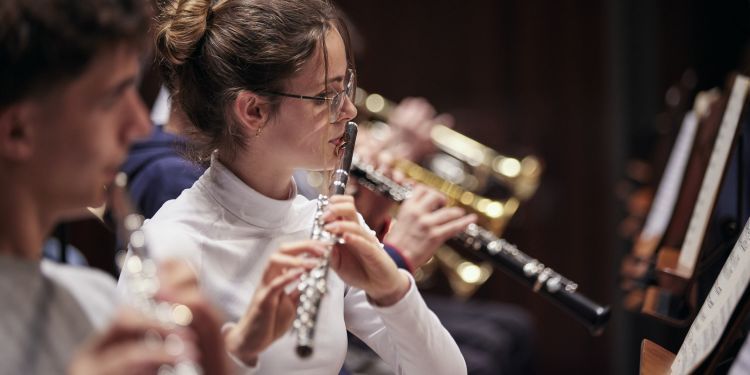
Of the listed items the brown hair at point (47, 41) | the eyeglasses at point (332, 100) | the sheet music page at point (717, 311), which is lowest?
the sheet music page at point (717, 311)

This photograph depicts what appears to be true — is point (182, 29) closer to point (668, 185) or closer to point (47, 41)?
point (47, 41)

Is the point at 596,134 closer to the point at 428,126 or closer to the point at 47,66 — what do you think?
the point at 428,126

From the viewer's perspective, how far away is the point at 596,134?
4508mm

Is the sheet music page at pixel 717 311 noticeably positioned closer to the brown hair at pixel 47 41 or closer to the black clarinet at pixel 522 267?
the black clarinet at pixel 522 267

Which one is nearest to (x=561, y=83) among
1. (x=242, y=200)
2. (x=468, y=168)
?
(x=468, y=168)

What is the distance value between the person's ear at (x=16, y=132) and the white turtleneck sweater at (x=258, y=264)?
45 cm

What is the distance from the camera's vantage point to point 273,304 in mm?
1078

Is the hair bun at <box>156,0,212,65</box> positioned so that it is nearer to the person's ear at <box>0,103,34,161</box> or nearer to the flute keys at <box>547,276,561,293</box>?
the person's ear at <box>0,103,34,161</box>

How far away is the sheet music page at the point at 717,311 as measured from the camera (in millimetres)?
1221

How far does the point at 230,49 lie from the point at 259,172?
0.65 feet

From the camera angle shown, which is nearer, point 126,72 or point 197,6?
point 126,72

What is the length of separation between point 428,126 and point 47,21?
2266 millimetres

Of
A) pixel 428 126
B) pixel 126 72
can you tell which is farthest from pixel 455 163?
pixel 126 72

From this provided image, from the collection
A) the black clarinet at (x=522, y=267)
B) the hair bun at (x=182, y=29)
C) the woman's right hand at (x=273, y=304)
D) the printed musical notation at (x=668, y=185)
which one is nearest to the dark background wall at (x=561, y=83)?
the printed musical notation at (x=668, y=185)
